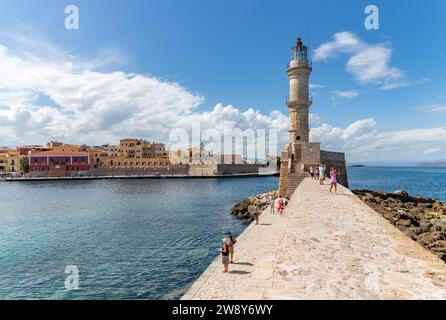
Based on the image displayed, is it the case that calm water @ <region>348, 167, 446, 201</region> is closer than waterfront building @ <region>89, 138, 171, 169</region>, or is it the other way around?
calm water @ <region>348, 167, 446, 201</region>

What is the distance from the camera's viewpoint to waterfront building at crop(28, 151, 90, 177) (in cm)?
8962

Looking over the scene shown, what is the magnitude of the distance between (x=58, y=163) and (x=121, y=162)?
17.2m

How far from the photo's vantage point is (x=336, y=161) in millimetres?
30406

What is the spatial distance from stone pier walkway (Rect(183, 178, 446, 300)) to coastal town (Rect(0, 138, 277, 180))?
3348 inches

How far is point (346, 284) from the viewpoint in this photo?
5645 mm

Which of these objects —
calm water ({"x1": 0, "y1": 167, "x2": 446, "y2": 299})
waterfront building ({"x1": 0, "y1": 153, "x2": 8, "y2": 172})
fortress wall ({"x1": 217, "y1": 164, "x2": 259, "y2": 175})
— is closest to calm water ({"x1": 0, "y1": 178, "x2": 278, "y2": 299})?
calm water ({"x1": 0, "y1": 167, "x2": 446, "y2": 299})

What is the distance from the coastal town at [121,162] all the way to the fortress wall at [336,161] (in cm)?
6551

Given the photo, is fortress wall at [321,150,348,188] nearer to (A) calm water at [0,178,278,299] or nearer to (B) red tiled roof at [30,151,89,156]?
(A) calm water at [0,178,278,299]

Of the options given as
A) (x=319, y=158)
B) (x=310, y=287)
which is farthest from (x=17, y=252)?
(x=319, y=158)

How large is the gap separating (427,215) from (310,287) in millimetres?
21849

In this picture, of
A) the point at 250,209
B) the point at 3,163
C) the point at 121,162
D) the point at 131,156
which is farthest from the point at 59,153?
the point at 250,209

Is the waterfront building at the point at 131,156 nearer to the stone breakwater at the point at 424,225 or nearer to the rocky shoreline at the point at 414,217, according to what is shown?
the rocky shoreline at the point at 414,217

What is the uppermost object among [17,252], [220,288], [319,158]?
[319,158]
